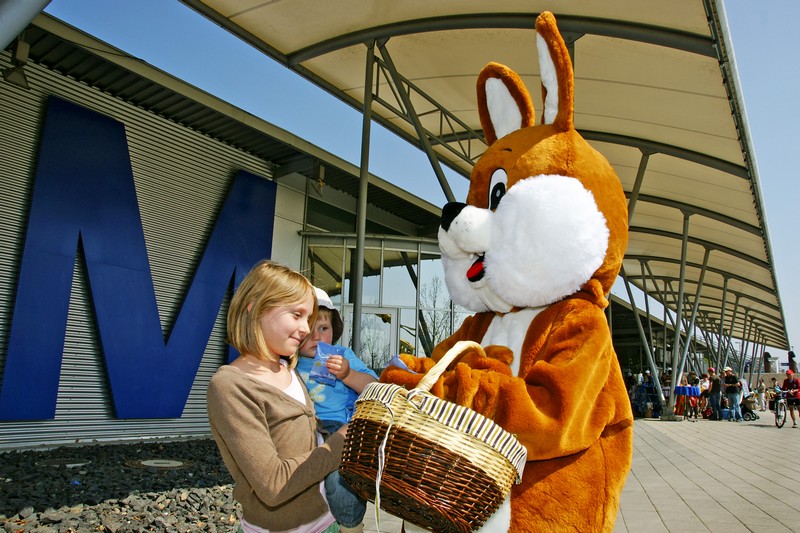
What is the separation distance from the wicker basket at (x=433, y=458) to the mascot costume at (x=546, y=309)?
19 centimetres

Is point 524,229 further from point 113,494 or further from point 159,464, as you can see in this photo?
point 159,464

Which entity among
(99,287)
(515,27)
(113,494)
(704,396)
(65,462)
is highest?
(515,27)

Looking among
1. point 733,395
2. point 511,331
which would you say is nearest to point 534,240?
point 511,331

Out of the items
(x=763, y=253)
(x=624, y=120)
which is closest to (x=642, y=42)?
(x=624, y=120)

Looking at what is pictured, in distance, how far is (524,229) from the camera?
78.4 inches

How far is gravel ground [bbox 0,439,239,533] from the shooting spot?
15.4 feet

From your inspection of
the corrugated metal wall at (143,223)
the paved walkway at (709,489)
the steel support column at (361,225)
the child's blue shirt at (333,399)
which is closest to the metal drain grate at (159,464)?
the corrugated metal wall at (143,223)

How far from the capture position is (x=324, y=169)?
14242 mm

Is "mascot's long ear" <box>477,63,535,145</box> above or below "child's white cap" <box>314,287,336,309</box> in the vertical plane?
above

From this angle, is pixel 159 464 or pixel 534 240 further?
pixel 159 464

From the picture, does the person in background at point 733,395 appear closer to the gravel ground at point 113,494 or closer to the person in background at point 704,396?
the person in background at point 704,396

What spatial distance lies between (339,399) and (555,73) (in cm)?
142

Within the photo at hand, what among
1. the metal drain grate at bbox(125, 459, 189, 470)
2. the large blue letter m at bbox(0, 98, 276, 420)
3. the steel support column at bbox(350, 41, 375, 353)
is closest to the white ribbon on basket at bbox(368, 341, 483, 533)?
the metal drain grate at bbox(125, 459, 189, 470)

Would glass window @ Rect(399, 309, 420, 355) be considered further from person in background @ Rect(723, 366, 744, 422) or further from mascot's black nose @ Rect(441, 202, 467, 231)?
mascot's black nose @ Rect(441, 202, 467, 231)
